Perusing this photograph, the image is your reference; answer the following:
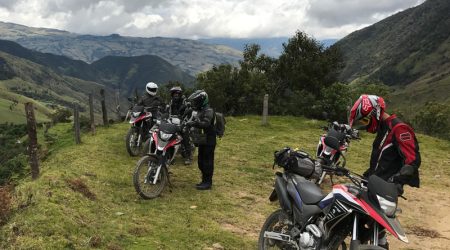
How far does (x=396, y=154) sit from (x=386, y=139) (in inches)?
10.0

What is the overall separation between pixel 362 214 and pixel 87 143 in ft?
46.5

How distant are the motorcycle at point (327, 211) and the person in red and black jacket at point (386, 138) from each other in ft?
1.93

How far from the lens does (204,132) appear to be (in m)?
11.6

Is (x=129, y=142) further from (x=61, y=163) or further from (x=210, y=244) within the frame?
(x=210, y=244)

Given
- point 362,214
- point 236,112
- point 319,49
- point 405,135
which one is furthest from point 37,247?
point 319,49

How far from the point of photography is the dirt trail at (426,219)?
916 centimetres

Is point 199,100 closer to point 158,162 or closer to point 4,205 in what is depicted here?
point 158,162

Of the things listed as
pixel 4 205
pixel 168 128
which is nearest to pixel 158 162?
pixel 168 128

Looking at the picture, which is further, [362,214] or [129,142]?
[129,142]

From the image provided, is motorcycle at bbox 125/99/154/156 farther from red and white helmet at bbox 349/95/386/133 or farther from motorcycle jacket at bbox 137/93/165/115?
red and white helmet at bbox 349/95/386/133

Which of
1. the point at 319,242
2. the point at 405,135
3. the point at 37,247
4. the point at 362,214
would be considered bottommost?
the point at 37,247

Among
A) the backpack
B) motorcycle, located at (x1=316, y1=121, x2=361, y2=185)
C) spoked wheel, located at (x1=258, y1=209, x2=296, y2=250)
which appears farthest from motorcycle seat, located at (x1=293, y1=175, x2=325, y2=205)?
motorcycle, located at (x1=316, y1=121, x2=361, y2=185)

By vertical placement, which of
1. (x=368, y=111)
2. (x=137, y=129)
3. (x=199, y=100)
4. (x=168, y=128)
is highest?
(x=368, y=111)

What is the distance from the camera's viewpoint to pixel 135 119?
14.8m
